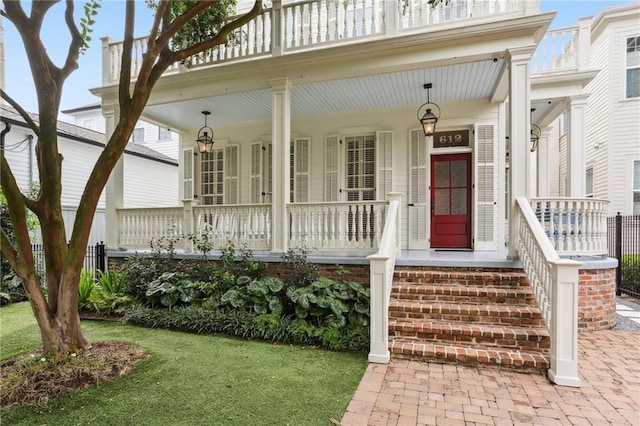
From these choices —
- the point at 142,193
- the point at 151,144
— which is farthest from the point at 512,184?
the point at 151,144

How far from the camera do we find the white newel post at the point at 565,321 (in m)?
3.09

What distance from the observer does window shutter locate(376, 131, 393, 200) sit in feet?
22.8

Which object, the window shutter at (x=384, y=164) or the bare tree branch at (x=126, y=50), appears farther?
the window shutter at (x=384, y=164)

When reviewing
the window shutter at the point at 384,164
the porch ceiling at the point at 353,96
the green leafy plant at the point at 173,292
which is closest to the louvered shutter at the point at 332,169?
the porch ceiling at the point at 353,96

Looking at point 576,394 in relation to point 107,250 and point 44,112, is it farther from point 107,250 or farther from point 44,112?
point 107,250

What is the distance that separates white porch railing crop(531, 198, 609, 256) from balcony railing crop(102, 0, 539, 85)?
2720 millimetres

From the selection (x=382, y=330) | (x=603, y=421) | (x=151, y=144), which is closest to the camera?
(x=603, y=421)

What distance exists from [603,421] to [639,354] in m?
1.97

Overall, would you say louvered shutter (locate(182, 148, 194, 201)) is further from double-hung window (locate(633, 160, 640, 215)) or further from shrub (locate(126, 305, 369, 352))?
double-hung window (locate(633, 160, 640, 215))

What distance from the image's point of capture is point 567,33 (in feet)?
19.7

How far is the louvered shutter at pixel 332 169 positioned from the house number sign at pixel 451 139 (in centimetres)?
209

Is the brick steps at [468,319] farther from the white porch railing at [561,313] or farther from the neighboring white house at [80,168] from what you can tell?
the neighboring white house at [80,168]

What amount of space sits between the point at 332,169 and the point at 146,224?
4.07 m

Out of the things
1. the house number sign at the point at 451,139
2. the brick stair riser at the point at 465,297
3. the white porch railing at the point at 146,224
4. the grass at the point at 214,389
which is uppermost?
the house number sign at the point at 451,139
